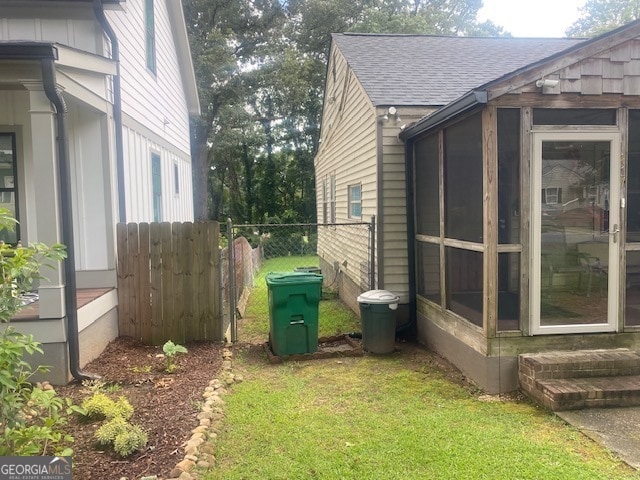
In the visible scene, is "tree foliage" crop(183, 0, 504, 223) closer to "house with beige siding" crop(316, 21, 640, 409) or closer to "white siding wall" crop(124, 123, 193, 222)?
"white siding wall" crop(124, 123, 193, 222)

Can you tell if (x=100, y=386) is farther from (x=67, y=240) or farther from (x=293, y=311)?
(x=293, y=311)

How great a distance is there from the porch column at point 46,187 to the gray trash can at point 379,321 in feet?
11.8

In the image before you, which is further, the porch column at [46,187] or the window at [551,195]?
the window at [551,195]

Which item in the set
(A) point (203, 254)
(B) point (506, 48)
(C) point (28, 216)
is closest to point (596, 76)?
(A) point (203, 254)

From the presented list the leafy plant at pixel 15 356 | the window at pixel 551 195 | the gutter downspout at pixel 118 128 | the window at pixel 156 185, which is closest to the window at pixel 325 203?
the window at pixel 156 185

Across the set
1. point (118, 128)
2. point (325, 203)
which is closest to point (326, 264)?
point (325, 203)

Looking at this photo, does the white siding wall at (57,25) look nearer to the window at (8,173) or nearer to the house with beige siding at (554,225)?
the window at (8,173)

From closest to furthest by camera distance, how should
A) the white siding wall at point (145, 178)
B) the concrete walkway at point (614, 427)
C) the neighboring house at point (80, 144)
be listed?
the concrete walkway at point (614, 427) → the neighboring house at point (80, 144) → the white siding wall at point (145, 178)

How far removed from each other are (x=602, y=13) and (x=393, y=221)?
117 ft

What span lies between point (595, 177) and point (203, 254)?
4.71m

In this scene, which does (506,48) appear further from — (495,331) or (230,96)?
(230,96)

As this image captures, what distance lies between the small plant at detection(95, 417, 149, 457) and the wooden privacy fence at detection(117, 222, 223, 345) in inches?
117

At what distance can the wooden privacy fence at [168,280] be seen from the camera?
6473 millimetres

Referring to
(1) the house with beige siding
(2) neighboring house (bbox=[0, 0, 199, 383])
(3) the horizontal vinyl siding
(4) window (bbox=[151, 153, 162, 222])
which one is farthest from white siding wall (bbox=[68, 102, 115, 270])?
(1) the house with beige siding
